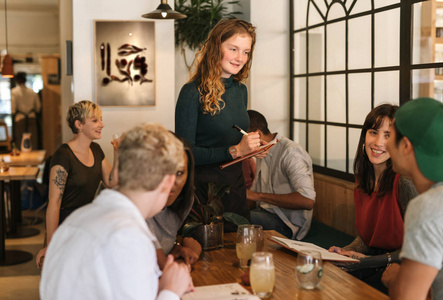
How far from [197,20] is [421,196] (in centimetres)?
434

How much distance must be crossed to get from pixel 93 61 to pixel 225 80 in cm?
244

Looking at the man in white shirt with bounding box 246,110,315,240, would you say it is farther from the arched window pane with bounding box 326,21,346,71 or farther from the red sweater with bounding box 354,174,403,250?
the arched window pane with bounding box 326,21,346,71

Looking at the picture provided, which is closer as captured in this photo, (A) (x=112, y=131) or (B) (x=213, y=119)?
(B) (x=213, y=119)

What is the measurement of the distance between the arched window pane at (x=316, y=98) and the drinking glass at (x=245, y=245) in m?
2.56

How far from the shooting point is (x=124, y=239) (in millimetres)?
1239

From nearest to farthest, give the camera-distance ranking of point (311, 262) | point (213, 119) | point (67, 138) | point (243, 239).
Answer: point (311, 262), point (243, 239), point (213, 119), point (67, 138)

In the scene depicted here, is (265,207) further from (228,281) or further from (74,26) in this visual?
(74,26)

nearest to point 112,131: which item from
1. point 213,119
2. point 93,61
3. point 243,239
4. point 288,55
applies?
point 93,61

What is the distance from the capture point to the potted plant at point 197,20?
555 cm

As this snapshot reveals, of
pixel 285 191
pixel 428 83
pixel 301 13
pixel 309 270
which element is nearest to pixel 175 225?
pixel 309 270

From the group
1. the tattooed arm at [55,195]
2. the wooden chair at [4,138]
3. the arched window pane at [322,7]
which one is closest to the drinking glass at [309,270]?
the tattooed arm at [55,195]

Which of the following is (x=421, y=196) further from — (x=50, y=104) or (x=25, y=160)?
(x=50, y=104)

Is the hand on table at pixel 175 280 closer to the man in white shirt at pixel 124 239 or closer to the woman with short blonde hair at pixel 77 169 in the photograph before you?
the man in white shirt at pixel 124 239

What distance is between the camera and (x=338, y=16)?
4199 mm
